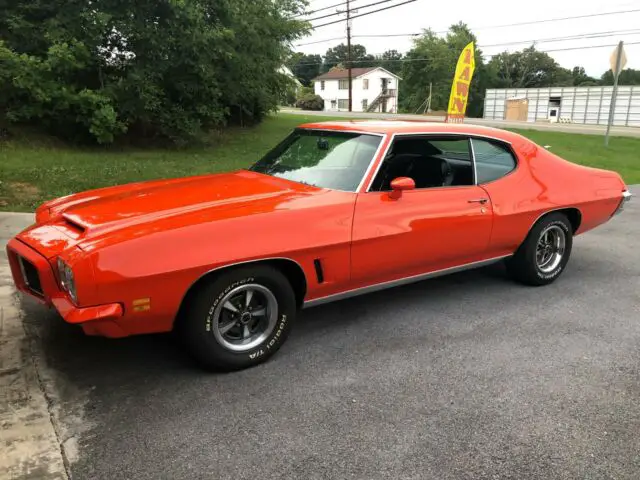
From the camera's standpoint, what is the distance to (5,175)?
9.27 m

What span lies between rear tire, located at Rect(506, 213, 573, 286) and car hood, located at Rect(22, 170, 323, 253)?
2222mm

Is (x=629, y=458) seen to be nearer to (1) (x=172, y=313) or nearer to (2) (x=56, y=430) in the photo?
(1) (x=172, y=313)

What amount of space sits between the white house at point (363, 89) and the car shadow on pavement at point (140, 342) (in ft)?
239

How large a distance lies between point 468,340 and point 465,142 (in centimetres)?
174

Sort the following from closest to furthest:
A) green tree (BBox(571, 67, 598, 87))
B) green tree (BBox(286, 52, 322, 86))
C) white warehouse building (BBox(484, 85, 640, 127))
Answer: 1. white warehouse building (BBox(484, 85, 640, 127))
2. green tree (BBox(571, 67, 598, 87))
3. green tree (BBox(286, 52, 322, 86))

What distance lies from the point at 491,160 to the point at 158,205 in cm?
287

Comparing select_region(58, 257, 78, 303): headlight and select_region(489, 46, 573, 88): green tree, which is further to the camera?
select_region(489, 46, 573, 88): green tree

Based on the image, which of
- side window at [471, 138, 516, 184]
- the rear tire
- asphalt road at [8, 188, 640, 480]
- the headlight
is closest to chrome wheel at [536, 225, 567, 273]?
the rear tire

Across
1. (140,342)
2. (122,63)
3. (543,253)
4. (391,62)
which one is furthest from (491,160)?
(391,62)

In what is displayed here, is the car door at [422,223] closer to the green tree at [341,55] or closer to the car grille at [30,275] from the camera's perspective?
the car grille at [30,275]

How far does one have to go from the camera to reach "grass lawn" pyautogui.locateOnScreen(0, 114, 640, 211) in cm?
883

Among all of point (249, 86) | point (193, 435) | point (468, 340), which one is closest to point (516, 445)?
point (468, 340)

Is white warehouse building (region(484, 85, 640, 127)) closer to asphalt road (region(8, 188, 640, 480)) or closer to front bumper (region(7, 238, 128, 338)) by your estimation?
asphalt road (region(8, 188, 640, 480))

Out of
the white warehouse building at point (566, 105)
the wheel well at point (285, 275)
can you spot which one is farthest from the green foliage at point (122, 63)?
the white warehouse building at point (566, 105)
